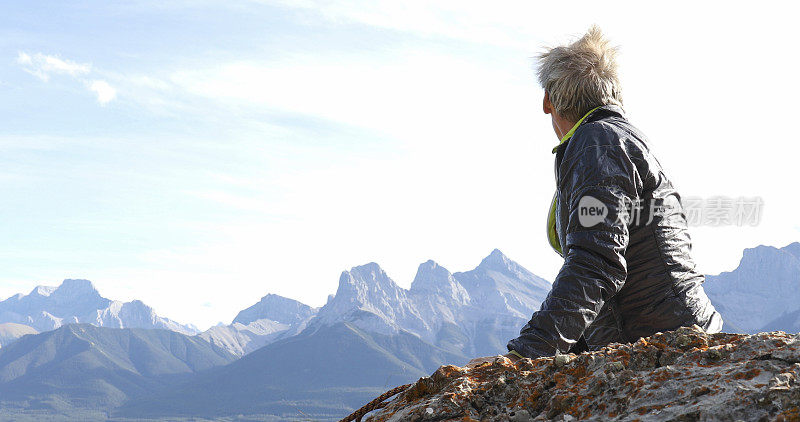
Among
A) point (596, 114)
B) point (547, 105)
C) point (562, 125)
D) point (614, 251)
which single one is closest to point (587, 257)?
point (614, 251)

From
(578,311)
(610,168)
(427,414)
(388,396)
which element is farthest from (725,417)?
(388,396)

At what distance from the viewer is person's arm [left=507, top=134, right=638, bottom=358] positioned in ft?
9.87

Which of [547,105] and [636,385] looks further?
[547,105]

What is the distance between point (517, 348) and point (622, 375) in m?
0.59

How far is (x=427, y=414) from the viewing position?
109 inches

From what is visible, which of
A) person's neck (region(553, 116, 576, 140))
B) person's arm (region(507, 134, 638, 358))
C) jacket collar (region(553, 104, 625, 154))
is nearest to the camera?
person's arm (region(507, 134, 638, 358))

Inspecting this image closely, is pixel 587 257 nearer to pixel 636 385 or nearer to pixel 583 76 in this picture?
pixel 636 385

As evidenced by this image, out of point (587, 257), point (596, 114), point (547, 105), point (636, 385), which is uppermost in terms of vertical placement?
point (547, 105)

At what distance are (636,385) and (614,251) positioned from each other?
779 millimetres

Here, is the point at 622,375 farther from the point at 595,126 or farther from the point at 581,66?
the point at 581,66

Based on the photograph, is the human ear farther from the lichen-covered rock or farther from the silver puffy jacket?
the lichen-covered rock

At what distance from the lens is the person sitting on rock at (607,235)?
120 inches

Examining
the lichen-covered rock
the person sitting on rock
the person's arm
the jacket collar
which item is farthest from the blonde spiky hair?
the lichen-covered rock

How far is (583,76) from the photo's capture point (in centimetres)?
371
